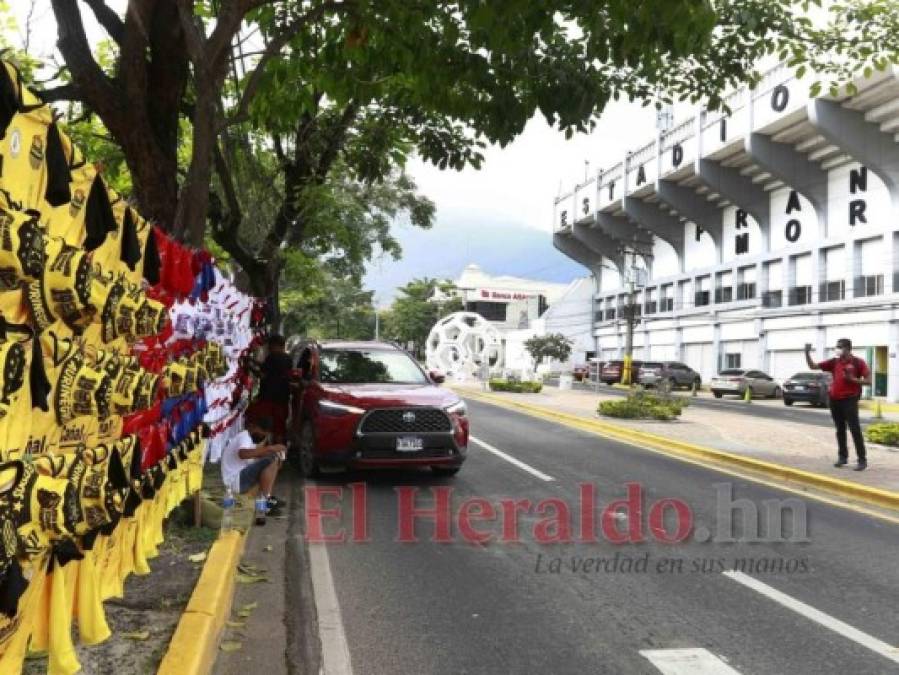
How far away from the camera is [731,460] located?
40.0ft

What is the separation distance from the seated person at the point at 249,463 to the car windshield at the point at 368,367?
271 cm

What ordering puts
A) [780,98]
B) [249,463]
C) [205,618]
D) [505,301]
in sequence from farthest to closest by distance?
[505,301], [780,98], [249,463], [205,618]

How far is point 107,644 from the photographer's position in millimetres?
4145

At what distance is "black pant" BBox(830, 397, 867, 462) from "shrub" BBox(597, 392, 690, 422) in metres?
7.14

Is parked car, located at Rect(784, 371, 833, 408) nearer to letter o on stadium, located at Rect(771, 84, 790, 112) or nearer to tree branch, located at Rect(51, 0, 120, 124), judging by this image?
letter o on stadium, located at Rect(771, 84, 790, 112)

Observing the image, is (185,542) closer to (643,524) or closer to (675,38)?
(643,524)

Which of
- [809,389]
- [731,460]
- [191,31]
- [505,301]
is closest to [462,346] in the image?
[809,389]

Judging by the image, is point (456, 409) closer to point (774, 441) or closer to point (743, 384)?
point (774, 441)

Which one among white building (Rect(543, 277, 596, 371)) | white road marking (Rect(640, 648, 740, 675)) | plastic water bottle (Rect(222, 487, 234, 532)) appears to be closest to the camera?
white road marking (Rect(640, 648, 740, 675))

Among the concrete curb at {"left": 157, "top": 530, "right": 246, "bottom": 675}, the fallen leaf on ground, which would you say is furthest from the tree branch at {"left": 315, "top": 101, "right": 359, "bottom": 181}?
the concrete curb at {"left": 157, "top": 530, "right": 246, "bottom": 675}

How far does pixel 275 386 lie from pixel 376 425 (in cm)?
140

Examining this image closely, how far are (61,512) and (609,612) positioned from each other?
11.4ft

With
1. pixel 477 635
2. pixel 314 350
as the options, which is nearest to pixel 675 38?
pixel 477 635

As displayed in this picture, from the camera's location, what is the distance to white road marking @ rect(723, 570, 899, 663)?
15.4 feet
